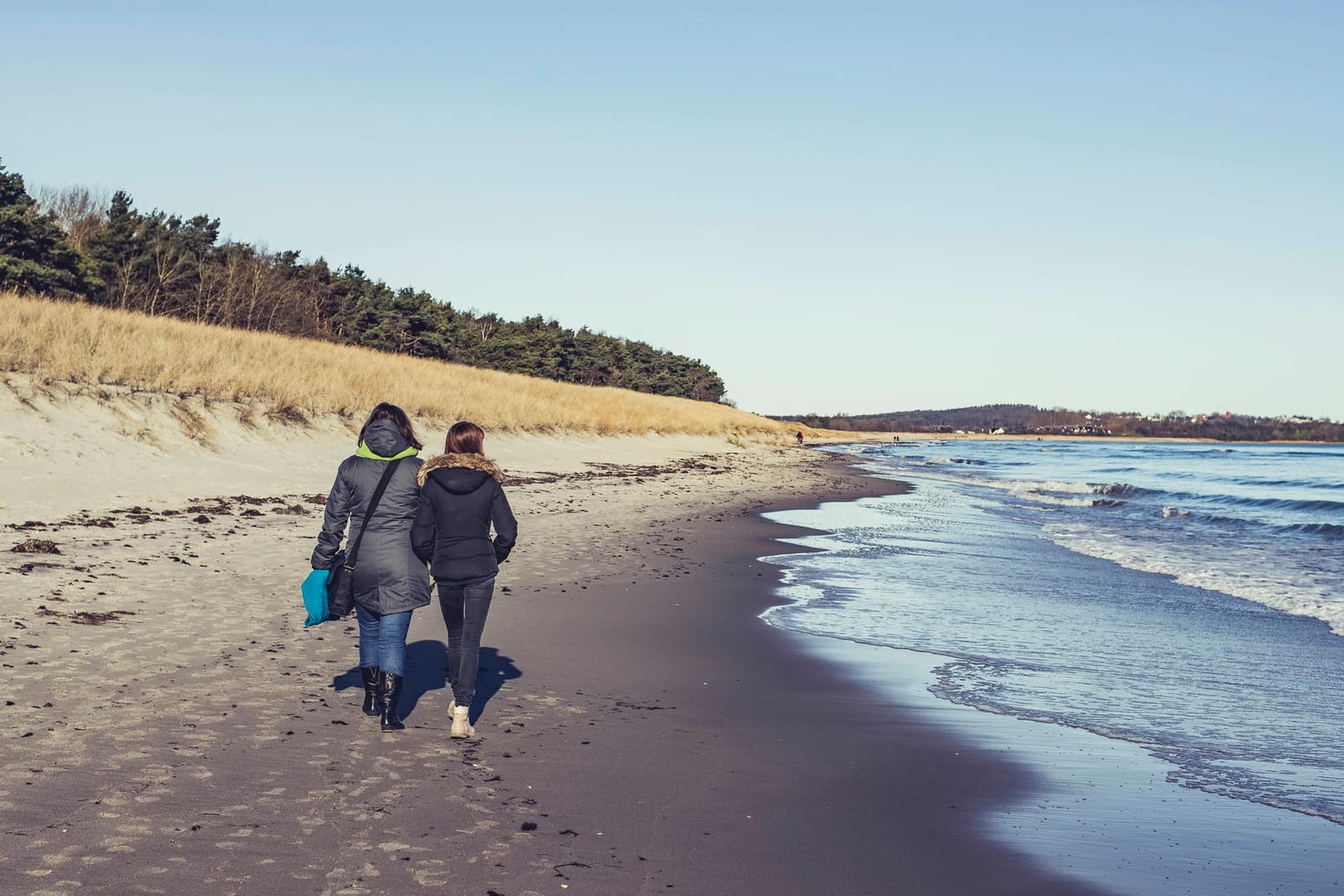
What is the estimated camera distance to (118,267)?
43.0 m

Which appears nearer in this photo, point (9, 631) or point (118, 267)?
point (9, 631)

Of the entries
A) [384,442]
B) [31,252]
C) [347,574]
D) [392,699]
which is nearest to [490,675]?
[392,699]

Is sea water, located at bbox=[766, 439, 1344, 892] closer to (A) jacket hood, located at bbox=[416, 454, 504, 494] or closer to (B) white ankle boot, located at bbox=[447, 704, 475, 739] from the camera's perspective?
(B) white ankle boot, located at bbox=[447, 704, 475, 739]

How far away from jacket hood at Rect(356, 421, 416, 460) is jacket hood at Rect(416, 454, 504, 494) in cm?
22

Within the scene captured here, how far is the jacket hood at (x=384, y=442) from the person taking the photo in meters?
6.40

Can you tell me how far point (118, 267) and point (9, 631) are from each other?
40.8 m

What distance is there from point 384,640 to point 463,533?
2.78 ft

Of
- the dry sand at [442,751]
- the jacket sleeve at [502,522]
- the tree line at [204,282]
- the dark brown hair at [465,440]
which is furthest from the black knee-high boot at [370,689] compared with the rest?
the tree line at [204,282]

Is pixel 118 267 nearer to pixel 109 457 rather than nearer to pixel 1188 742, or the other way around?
pixel 109 457

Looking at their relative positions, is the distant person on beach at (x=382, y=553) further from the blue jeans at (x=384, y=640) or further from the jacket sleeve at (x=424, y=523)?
the jacket sleeve at (x=424, y=523)

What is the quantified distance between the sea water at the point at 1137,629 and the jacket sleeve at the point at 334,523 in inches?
183

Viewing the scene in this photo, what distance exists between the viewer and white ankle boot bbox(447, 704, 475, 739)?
242 inches

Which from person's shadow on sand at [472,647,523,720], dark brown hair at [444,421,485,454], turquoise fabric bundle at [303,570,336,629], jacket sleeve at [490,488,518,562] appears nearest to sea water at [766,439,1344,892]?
person's shadow on sand at [472,647,523,720]

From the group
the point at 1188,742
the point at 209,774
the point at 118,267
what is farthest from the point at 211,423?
the point at 118,267
